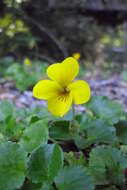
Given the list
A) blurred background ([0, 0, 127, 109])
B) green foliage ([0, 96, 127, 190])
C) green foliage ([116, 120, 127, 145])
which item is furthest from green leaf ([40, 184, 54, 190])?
blurred background ([0, 0, 127, 109])

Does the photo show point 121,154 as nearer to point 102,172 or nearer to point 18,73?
point 102,172

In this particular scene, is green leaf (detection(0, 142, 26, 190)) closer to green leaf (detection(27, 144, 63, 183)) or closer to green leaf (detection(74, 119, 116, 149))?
green leaf (detection(27, 144, 63, 183))

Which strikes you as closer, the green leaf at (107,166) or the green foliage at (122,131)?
the green leaf at (107,166)

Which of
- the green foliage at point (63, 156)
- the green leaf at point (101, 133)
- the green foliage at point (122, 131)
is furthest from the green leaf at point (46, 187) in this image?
the green foliage at point (122, 131)

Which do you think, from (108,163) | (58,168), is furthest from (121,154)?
(58,168)

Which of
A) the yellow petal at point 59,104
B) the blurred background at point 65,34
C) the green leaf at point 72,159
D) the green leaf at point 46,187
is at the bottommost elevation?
the green leaf at point 46,187

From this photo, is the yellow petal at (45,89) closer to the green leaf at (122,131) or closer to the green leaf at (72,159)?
the green leaf at (72,159)
